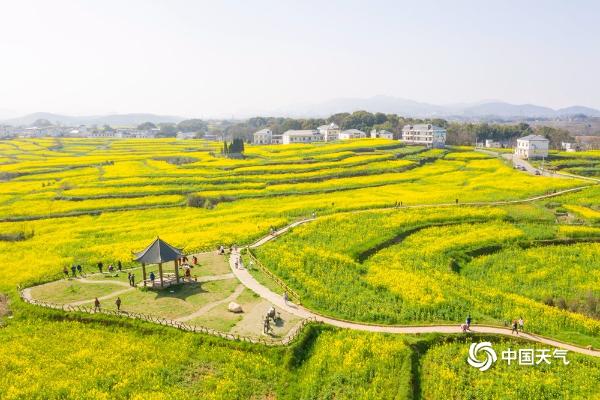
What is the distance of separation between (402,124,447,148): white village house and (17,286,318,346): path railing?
355 feet

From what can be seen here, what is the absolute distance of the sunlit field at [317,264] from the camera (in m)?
25.0

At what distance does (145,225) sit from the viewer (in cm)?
5744

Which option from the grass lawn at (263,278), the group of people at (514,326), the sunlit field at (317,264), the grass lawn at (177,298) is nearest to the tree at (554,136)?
the sunlit field at (317,264)

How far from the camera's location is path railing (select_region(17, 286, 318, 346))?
89.7 feet

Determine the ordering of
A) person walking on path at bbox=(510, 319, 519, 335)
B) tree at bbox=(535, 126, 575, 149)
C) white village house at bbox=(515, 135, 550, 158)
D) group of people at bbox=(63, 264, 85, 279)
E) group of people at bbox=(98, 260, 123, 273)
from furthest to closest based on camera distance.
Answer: tree at bbox=(535, 126, 575, 149), white village house at bbox=(515, 135, 550, 158), group of people at bbox=(98, 260, 123, 273), group of people at bbox=(63, 264, 85, 279), person walking on path at bbox=(510, 319, 519, 335)

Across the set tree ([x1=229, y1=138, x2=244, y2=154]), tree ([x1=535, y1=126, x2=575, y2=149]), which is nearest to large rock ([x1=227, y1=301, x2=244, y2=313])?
tree ([x1=229, y1=138, x2=244, y2=154])

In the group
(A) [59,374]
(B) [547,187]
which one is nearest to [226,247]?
(A) [59,374]

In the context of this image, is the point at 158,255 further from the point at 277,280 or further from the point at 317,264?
the point at 317,264

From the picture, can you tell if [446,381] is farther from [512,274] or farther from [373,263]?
[512,274]

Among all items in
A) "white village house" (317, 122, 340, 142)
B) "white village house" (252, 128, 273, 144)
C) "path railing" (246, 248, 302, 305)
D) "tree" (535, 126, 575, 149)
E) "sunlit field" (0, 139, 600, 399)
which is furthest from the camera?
"white village house" (252, 128, 273, 144)

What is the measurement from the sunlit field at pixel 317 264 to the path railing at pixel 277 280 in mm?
511

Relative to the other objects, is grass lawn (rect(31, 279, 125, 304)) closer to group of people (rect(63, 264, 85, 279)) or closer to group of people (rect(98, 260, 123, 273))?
group of people (rect(63, 264, 85, 279))

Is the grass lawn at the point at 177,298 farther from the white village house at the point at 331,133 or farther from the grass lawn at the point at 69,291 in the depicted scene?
the white village house at the point at 331,133

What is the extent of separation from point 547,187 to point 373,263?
43.6m
